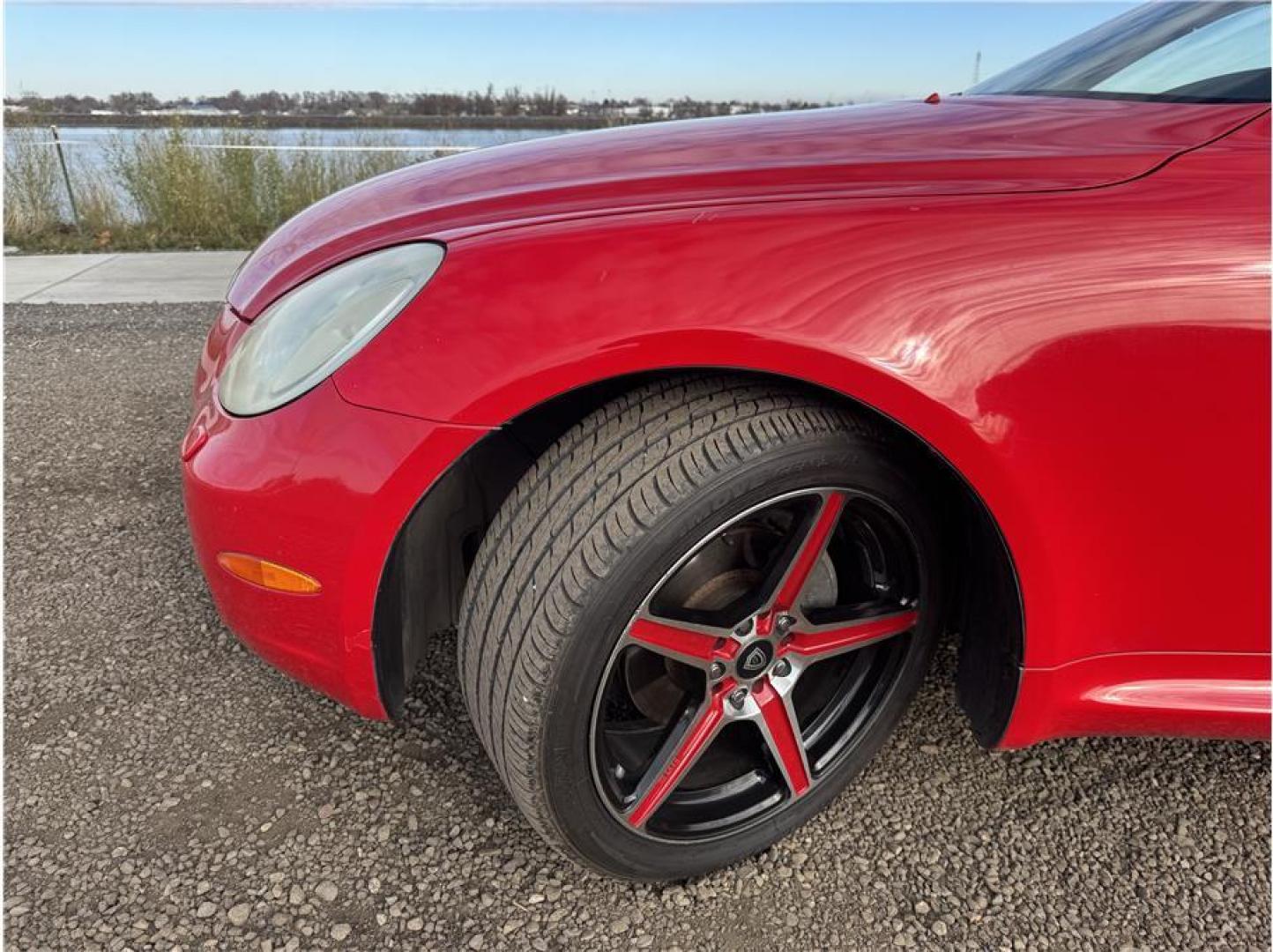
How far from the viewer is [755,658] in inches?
57.1

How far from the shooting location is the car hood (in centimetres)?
133

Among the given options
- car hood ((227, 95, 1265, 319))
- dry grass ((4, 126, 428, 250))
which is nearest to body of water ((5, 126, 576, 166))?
dry grass ((4, 126, 428, 250))

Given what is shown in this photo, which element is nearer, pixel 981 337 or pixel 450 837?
pixel 981 337

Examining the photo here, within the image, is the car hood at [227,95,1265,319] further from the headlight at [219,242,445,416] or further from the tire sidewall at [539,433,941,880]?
the tire sidewall at [539,433,941,880]

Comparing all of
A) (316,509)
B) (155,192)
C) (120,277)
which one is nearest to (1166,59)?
(316,509)

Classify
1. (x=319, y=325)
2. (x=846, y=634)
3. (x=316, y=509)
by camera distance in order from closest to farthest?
1. (x=316, y=509)
2. (x=319, y=325)
3. (x=846, y=634)

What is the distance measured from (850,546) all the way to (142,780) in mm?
1450

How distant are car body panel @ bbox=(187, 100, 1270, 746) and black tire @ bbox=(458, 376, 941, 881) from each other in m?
0.11

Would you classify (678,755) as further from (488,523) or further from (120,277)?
(120,277)

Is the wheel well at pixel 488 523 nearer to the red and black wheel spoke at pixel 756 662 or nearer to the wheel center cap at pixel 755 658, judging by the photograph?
the red and black wheel spoke at pixel 756 662

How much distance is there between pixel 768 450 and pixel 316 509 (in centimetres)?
68

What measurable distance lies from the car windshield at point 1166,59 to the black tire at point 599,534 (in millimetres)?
864

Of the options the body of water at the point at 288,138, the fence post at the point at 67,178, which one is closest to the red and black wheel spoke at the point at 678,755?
Result: the body of water at the point at 288,138

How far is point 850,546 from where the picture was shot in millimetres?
1595
